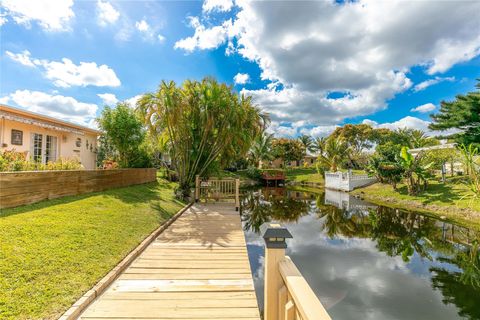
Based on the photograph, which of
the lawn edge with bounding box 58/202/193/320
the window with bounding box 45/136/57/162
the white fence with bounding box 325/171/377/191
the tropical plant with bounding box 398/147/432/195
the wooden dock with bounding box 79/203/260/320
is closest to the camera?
the lawn edge with bounding box 58/202/193/320

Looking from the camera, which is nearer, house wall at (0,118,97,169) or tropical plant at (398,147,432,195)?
house wall at (0,118,97,169)

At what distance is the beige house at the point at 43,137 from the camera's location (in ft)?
31.6

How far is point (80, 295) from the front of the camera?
2.92 meters

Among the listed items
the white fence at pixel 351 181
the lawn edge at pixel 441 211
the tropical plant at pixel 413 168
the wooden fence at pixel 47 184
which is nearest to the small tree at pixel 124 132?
the wooden fence at pixel 47 184

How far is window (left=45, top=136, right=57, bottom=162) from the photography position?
12.1m

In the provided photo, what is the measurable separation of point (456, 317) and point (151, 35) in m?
12.2

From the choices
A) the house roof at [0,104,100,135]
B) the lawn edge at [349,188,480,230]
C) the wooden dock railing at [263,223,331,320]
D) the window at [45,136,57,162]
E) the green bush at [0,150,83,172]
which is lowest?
the lawn edge at [349,188,480,230]

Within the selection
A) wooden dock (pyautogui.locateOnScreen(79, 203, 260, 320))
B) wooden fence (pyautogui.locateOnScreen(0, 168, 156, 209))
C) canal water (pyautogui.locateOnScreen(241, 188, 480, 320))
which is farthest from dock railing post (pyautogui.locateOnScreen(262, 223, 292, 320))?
wooden fence (pyautogui.locateOnScreen(0, 168, 156, 209))

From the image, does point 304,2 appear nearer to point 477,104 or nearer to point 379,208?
point 379,208

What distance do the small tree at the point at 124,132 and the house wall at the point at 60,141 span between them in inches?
63.1

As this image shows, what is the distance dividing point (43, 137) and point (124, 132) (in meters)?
3.83

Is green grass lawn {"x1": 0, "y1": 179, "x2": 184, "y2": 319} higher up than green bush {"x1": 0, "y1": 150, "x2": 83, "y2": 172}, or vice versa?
green bush {"x1": 0, "y1": 150, "x2": 83, "y2": 172}

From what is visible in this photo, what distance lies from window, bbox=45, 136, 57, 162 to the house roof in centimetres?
95

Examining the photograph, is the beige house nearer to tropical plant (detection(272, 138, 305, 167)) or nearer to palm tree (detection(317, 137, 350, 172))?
palm tree (detection(317, 137, 350, 172))
